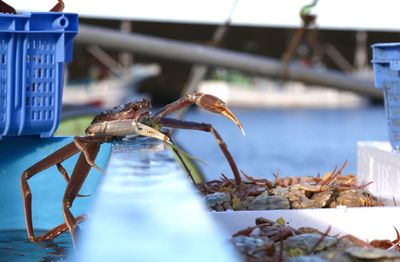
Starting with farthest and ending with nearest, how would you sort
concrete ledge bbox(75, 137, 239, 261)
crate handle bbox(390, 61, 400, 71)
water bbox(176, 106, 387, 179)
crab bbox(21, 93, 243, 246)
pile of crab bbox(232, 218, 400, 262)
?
water bbox(176, 106, 387, 179)
crate handle bbox(390, 61, 400, 71)
crab bbox(21, 93, 243, 246)
pile of crab bbox(232, 218, 400, 262)
concrete ledge bbox(75, 137, 239, 261)

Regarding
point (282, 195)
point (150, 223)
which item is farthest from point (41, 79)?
point (150, 223)

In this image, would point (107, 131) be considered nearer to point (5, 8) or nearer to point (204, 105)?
point (204, 105)

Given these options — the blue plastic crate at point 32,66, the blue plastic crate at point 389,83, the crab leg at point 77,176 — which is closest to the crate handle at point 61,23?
the blue plastic crate at point 32,66

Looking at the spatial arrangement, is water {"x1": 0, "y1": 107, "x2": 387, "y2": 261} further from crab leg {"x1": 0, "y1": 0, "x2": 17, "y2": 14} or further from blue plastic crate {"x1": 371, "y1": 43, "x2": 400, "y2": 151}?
blue plastic crate {"x1": 371, "y1": 43, "x2": 400, "y2": 151}

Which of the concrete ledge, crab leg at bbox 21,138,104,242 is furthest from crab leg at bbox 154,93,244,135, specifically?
the concrete ledge

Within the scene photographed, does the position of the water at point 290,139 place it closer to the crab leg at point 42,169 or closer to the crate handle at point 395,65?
the crate handle at point 395,65

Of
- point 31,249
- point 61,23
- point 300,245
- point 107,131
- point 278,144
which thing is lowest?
point 278,144
